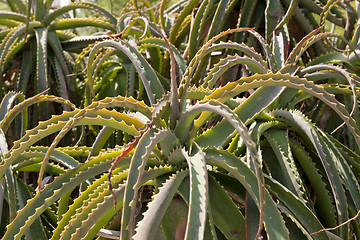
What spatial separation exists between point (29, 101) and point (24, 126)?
0.45m

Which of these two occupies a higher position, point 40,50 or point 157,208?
point 40,50

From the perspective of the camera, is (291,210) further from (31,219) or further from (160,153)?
(31,219)

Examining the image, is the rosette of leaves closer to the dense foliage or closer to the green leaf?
the dense foliage

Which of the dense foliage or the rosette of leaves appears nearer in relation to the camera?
the dense foliage

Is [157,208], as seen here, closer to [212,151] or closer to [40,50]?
[212,151]

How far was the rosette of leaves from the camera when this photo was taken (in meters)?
1.47

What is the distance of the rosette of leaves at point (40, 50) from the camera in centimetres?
147

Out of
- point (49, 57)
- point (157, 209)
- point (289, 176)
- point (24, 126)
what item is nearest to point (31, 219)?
point (157, 209)

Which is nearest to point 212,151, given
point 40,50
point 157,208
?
point 157,208

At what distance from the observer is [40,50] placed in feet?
4.85

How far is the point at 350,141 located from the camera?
1167 millimetres

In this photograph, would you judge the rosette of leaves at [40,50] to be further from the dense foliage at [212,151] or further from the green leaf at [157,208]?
the green leaf at [157,208]

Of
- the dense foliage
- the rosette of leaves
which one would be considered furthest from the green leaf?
the rosette of leaves

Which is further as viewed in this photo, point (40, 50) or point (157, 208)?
point (40, 50)
